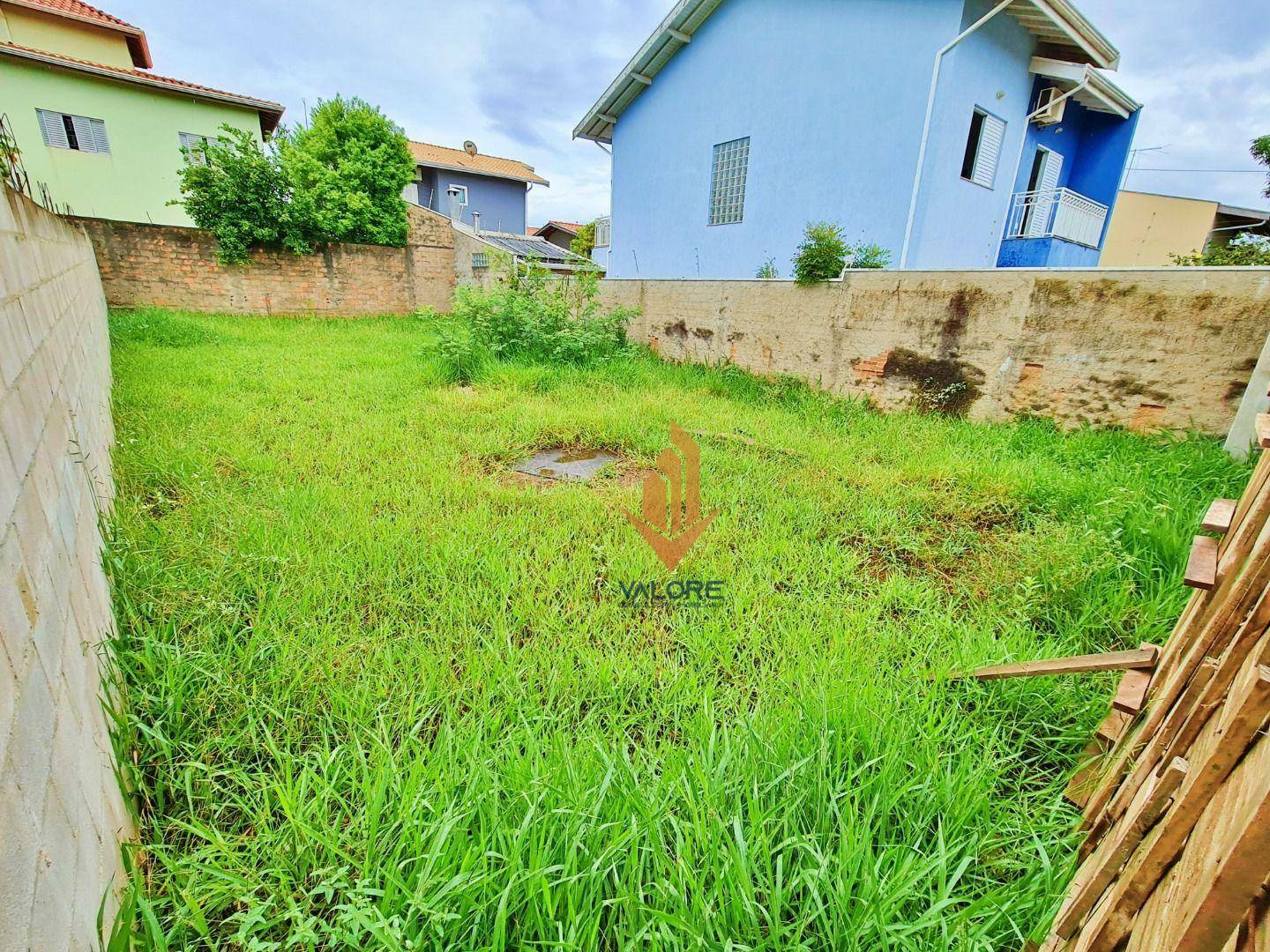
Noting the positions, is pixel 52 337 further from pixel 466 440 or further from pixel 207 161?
pixel 207 161

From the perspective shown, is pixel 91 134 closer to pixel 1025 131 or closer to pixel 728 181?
pixel 728 181

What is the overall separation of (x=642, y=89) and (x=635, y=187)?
71.0 inches

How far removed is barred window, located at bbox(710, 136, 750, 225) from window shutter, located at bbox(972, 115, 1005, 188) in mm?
3302

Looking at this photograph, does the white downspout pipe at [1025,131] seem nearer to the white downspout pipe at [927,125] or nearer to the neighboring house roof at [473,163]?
the white downspout pipe at [927,125]

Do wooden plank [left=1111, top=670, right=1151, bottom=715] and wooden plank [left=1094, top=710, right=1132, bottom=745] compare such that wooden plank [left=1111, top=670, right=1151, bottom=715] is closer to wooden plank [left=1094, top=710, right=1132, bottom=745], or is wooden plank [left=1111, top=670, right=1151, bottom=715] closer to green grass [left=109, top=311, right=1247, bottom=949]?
wooden plank [left=1094, top=710, right=1132, bottom=745]

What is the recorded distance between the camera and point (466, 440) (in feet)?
11.9

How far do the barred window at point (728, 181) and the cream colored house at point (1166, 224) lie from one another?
967 centimetres

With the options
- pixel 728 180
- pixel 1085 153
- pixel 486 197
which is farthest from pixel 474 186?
pixel 1085 153

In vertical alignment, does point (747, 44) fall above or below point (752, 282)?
above

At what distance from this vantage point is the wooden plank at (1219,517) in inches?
50.2

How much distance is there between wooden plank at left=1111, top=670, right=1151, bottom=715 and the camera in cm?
125

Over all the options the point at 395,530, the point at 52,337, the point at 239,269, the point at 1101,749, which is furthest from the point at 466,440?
the point at 239,269
